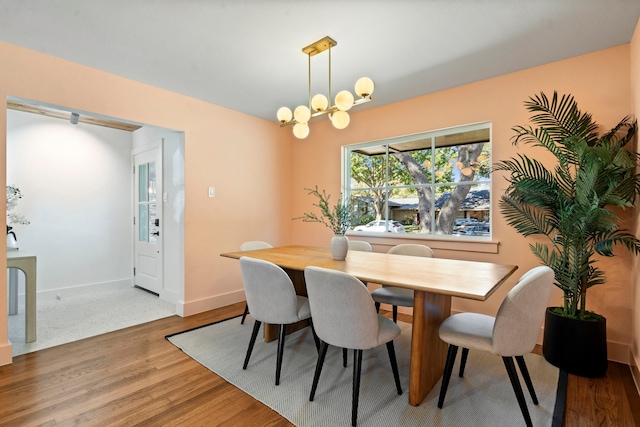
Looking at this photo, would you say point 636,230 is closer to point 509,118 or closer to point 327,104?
point 509,118

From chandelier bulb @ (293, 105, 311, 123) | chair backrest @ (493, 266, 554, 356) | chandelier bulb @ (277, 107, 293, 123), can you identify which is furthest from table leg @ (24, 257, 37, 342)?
chair backrest @ (493, 266, 554, 356)

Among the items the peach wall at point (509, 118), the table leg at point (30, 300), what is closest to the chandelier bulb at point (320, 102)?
the peach wall at point (509, 118)

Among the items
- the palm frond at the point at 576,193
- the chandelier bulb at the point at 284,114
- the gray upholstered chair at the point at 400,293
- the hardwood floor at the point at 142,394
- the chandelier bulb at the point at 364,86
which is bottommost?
the hardwood floor at the point at 142,394

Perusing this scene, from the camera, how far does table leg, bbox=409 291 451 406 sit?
1792 mm

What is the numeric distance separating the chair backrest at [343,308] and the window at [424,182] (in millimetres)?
2028

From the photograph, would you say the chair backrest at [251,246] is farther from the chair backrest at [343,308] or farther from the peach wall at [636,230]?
the peach wall at [636,230]

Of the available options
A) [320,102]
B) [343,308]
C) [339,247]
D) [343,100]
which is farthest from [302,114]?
[343,308]

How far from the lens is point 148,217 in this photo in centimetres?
441

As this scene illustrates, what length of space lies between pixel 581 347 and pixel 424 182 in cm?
198

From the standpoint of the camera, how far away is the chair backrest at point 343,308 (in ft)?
5.32

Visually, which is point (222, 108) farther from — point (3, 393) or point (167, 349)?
point (3, 393)

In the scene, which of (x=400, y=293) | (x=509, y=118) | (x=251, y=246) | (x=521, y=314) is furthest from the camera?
(x=251, y=246)

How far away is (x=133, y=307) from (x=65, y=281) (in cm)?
123

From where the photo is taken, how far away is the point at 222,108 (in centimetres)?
378
